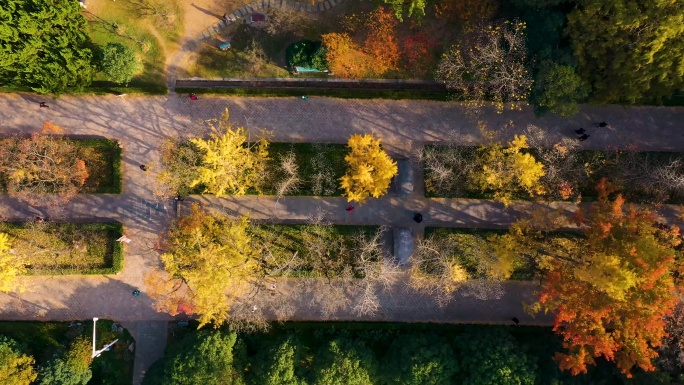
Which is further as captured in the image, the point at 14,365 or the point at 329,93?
the point at 329,93

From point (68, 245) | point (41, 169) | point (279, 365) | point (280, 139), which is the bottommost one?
point (279, 365)

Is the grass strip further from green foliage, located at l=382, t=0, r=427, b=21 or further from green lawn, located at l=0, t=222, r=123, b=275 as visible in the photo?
green lawn, located at l=0, t=222, r=123, b=275

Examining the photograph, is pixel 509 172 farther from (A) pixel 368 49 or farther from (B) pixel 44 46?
(B) pixel 44 46

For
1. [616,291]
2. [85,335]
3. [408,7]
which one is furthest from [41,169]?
[616,291]

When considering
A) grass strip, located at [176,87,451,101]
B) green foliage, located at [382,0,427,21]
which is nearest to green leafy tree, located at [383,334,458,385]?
grass strip, located at [176,87,451,101]

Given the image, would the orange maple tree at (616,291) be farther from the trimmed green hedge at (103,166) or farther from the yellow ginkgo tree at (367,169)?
the trimmed green hedge at (103,166)

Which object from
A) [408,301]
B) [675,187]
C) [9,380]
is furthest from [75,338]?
[675,187]
